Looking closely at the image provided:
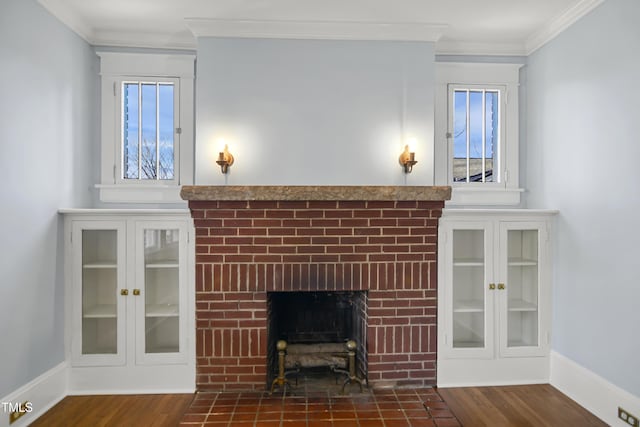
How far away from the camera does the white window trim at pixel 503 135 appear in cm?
347

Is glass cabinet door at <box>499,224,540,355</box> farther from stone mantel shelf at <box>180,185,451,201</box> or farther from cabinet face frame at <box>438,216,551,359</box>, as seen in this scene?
stone mantel shelf at <box>180,185,451,201</box>

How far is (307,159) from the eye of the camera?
10.4ft

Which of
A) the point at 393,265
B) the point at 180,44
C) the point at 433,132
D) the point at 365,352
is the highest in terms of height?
the point at 180,44

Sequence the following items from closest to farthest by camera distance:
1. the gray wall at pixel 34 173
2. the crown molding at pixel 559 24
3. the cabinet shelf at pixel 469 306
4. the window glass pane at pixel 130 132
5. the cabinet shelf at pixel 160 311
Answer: the gray wall at pixel 34 173 < the crown molding at pixel 559 24 < the cabinet shelf at pixel 160 311 < the cabinet shelf at pixel 469 306 < the window glass pane at pixel 130 132

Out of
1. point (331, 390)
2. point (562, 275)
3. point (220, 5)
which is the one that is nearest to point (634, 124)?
point (562, 275)

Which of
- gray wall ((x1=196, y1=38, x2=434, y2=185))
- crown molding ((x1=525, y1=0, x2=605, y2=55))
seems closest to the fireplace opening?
gray wall ((x1=196, y1=38, x2=434, y2=185))

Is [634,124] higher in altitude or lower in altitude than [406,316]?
higher

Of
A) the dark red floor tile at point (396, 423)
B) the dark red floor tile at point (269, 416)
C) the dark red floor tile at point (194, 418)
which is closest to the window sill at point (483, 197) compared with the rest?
the dark red floor tile at point (396, 423)

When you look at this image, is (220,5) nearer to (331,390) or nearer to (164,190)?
(164,190)

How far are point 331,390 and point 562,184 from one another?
2269mm

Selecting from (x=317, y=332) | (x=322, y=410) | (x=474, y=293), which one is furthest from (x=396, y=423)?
(x=474, y=293)

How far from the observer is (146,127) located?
3.42 metres

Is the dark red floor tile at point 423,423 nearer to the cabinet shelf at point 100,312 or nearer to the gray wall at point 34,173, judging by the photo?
the cabinet shelf at point 100,312

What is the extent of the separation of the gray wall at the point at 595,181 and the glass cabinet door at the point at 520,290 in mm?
146
